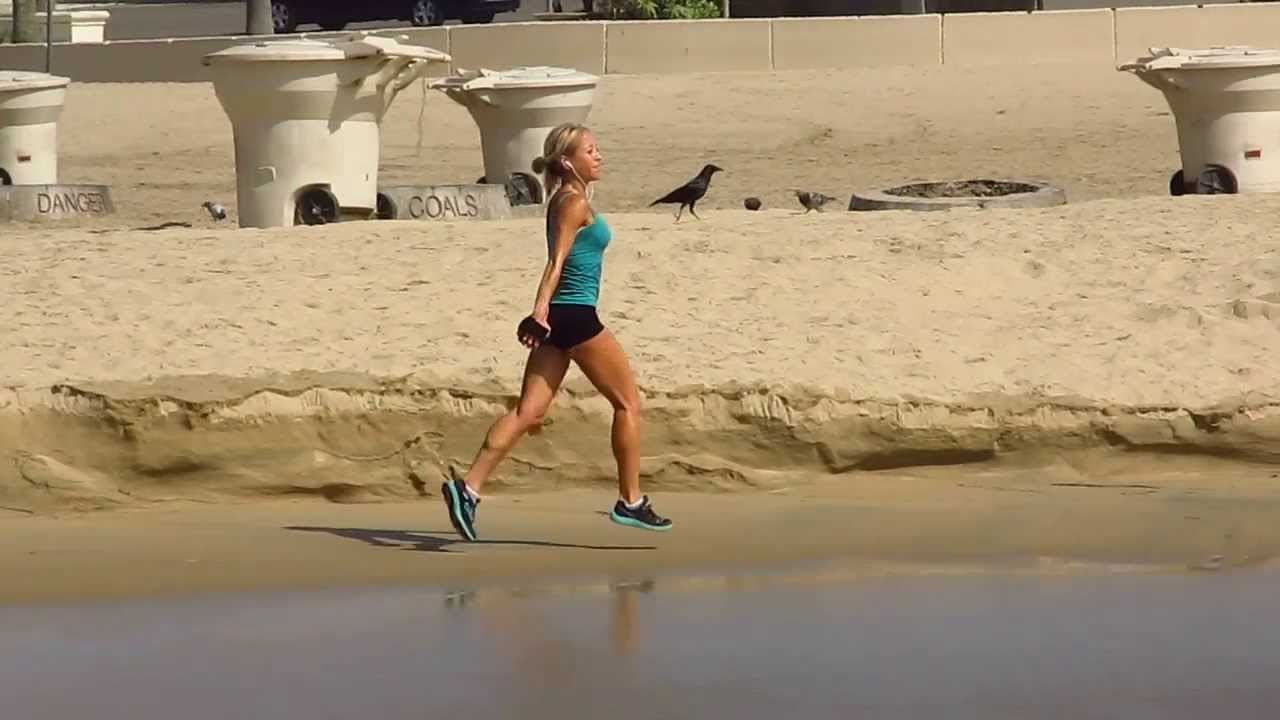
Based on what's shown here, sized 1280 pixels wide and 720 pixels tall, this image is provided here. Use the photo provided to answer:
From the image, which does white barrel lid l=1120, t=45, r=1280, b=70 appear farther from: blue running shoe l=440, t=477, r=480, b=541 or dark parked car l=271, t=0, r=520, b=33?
dark parked car l=271, t=0, r=520, b=33

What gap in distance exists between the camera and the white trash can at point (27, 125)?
18047 mm

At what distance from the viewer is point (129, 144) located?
2295 cm

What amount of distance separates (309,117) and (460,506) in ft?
23.2

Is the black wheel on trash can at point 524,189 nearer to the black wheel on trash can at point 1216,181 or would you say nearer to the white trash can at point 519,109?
the white trash can at point 519,109

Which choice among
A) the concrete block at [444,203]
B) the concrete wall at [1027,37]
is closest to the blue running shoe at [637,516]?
the concrete block at [444,203]

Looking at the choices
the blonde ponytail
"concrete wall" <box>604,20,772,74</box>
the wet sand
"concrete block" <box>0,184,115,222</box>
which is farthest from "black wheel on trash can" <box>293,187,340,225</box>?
"concrete wall" <box>604,20,772,74</box>

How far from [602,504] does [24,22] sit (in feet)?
76.5

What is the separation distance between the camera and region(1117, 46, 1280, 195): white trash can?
15664 millimetres

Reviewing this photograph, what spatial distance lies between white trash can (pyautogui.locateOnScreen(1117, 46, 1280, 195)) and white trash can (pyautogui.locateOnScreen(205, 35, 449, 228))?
16.0 ft

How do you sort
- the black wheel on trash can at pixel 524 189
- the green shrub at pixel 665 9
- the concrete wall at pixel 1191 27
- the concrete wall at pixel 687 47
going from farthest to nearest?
the green shrub at pixel 665 9 < the concrete wall at pixel 687 47 < the concrete wall at pixel 1191 27 < the black wheel on trash can at pixel 524 189

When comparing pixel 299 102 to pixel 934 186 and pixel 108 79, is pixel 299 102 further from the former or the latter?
pixel 108 79

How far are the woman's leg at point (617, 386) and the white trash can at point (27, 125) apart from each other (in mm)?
10895

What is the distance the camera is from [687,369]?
10242mm

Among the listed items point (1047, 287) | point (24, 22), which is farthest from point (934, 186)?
point (24, 22)
